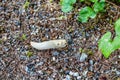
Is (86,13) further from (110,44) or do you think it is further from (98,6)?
(110,44)

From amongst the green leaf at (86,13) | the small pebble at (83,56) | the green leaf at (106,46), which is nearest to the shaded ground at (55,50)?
the small pebble at (83,56)

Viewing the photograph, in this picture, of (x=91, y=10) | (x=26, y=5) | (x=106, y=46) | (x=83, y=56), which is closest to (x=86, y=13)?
(x=91, y=10)

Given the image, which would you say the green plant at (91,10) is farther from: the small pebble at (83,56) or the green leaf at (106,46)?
the green leaf at (106,46)

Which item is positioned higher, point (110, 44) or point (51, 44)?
point (110, 44)

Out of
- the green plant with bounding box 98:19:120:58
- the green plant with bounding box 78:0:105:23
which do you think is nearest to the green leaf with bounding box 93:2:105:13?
the green plant with bounding box 78:0:105:23

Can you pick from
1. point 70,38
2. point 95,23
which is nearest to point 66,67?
point 70,38

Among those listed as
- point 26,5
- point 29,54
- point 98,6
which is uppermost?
point 98,6

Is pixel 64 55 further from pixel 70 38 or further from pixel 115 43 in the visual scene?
pixel 115 43

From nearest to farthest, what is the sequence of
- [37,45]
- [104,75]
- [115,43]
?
[115,43] → [104,75] → [37,45]

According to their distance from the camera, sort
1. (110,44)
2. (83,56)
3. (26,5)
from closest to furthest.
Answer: (110,44) < (83,56) < (26,5)
